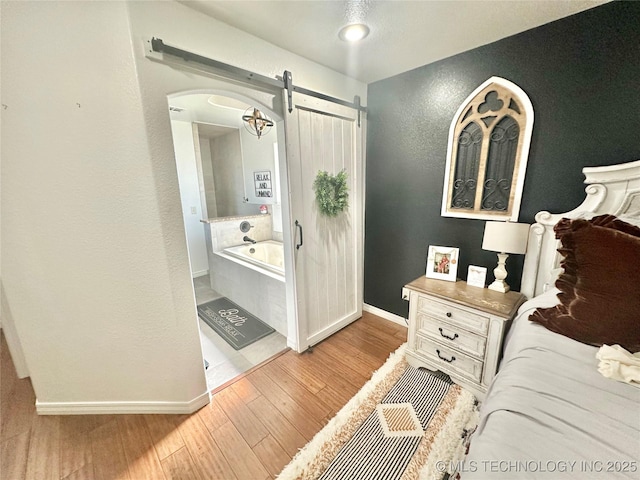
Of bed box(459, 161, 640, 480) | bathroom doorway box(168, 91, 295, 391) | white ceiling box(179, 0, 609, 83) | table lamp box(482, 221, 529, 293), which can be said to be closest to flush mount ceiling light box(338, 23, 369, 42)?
white ceiling box(179, 0, 609, 83)

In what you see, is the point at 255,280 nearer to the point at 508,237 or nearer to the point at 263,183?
the point at 263,183

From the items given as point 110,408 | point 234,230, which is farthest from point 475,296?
point 234,230

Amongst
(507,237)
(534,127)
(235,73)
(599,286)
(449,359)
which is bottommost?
(449,359)

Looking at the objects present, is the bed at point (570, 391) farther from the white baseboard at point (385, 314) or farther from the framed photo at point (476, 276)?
the white baseboard at point (385, 314)

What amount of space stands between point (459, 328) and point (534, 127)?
4.64ft

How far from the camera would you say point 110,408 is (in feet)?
5.32

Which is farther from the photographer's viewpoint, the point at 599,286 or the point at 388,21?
the point at 388,21

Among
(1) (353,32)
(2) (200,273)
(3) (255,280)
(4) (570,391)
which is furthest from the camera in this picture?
(2) (200,273)

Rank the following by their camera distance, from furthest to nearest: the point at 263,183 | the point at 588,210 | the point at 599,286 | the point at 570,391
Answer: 1. the point at 263,183
2. the point at 588,210
3. the point at 599,286
4. the point at 570,391

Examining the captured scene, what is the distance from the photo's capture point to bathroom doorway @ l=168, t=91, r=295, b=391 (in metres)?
2.30

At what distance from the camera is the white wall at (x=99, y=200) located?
3.82 ft

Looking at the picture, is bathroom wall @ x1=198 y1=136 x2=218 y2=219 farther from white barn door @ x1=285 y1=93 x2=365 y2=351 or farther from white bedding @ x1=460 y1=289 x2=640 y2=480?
white bedding @ x1=460 y1=289 x2=640 y2=480

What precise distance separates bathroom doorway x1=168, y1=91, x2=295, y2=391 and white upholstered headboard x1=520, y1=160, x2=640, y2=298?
5.87 ft

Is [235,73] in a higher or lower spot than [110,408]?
higher
